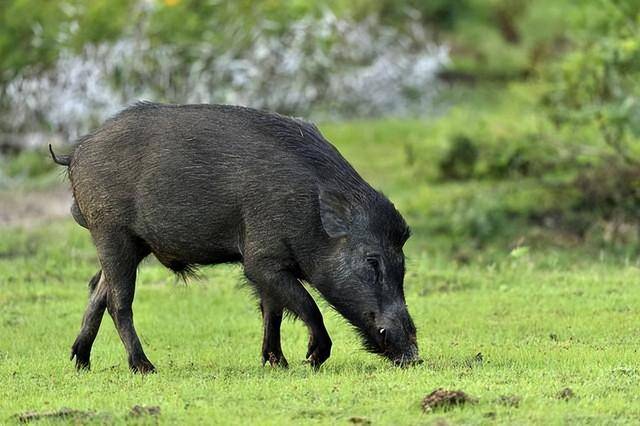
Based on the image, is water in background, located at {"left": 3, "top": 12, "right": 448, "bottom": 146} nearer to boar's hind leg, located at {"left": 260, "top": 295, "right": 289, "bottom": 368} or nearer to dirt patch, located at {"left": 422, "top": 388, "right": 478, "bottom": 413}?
boar's hind leg, located at {"left": 260, "top": 295, "right": 289, "bottom": 368}

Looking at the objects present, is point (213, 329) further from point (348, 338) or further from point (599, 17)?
point (599, 17)

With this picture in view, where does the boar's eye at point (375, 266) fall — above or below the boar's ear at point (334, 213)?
below

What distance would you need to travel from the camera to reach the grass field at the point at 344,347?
23.7ft

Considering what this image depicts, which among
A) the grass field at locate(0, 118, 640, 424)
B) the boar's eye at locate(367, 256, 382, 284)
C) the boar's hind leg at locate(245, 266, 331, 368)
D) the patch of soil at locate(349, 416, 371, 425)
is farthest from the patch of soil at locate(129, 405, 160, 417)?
the boar's eye at locate(367, 256, 382, 284)

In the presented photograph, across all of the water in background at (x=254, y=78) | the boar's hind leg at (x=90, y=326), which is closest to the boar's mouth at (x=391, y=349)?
the boar's hind leg at (x=90, y=326)

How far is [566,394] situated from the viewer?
7395 millimetres

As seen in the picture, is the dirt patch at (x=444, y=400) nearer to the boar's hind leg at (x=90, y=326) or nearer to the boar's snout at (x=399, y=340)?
the boar's snout at (x=399, y=340)

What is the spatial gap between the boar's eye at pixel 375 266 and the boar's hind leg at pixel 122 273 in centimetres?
160

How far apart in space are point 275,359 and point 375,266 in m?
0.95

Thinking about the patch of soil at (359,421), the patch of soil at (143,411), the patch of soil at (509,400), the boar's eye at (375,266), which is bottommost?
the patch of soil at (143,411)

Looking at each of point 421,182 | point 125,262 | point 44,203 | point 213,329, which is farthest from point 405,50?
point 125,262

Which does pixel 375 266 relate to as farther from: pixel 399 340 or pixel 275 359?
pixel 275 359

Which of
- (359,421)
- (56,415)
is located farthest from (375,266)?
(56,415)

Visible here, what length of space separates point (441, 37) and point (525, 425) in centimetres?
1990
